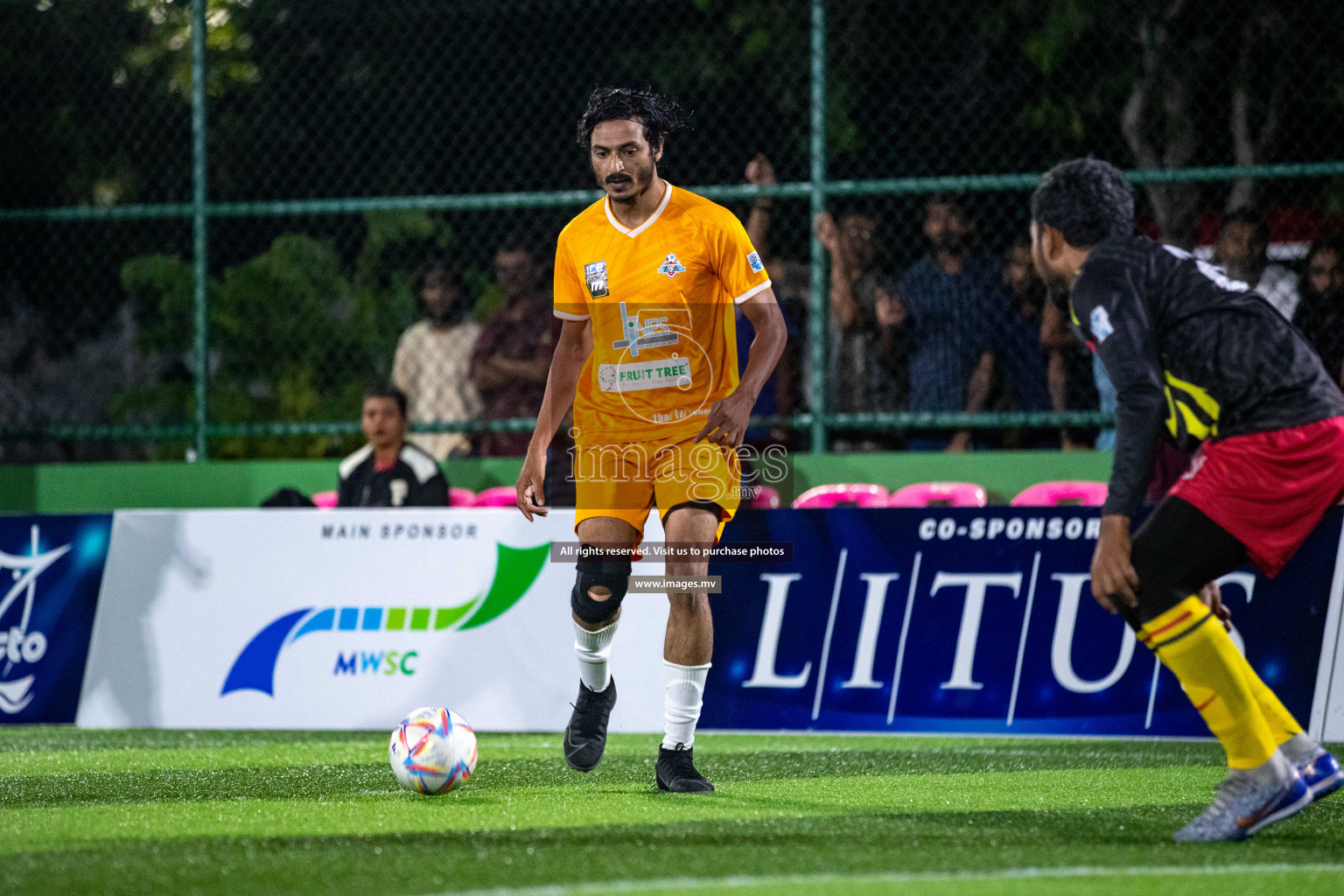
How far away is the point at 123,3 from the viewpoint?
36.9ft

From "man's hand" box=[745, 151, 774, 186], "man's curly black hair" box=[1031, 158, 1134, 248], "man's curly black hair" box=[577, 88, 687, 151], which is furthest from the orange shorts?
"man's hand" box=[745, 151, 774, 186]

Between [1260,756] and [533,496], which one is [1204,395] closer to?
[1260,756]

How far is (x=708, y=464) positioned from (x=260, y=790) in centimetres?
193

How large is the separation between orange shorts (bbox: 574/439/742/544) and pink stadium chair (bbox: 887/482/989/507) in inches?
127

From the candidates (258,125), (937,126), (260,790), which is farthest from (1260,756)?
(258,125)

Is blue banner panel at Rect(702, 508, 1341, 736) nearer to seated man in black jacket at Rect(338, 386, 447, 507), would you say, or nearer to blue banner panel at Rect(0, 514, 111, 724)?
seated man in black jacket at Rect(338, 386, 447, 507)

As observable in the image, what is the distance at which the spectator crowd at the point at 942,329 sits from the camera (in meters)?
8.55

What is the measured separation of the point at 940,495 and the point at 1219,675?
14.9 ft

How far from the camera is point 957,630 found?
7812mm

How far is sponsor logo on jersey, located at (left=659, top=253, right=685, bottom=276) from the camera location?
231 inches

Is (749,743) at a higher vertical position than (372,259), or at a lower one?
lower

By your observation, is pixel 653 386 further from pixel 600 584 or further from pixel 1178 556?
pixel 1178 556

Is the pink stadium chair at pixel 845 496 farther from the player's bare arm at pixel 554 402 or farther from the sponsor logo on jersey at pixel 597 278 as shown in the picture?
the sponsor logo on jersey at pixel 597 278

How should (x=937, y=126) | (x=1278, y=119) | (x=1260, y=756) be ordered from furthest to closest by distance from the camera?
(x=937, y=126) → (x=1278, y=119) → (x=1260, y=756)
